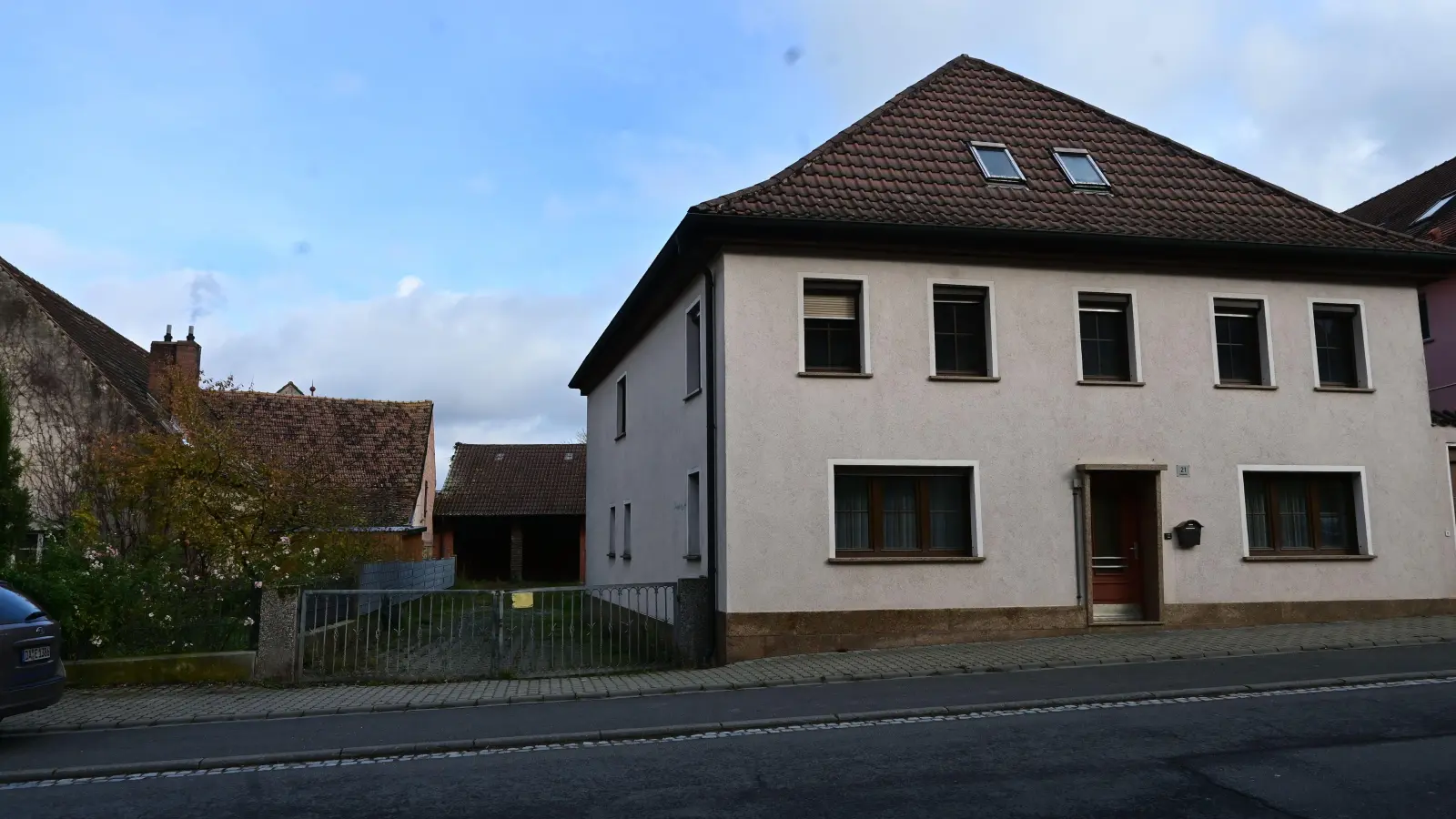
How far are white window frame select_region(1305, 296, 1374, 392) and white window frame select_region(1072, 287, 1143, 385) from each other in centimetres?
287

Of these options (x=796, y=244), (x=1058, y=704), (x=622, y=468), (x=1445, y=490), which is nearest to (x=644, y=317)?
(x=622, y=468)

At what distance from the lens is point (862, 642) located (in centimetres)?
1399

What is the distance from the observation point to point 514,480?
4425cm

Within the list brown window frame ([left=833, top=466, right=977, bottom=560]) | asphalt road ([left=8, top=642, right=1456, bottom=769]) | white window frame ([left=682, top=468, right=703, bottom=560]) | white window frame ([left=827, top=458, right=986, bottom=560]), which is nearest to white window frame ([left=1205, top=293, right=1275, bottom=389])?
white window frame ([left=827, top=458, right=986, bottom=560])

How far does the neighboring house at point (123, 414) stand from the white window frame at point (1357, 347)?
49.7ft

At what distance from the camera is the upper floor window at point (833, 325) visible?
48.2ft

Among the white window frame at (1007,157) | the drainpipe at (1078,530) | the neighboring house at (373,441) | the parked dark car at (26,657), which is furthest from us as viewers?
the neighboring house at (373,441)

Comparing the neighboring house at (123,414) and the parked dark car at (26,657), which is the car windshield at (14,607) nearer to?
the parked dark car at (26,657)

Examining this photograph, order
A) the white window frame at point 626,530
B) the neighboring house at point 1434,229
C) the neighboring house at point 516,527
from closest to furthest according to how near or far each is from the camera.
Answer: the white window frame at point 626,530 < the neighboring house at point 1434,229 < the neighboring house at point 516,527

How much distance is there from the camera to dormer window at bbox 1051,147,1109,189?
54.7 ft

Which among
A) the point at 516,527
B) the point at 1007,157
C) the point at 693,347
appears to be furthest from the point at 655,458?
the point at 516,527

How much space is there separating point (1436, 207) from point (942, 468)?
18778 millimetres

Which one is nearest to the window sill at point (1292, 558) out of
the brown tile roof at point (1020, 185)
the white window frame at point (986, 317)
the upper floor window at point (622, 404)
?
the brown tile roof at point (1020, 185)

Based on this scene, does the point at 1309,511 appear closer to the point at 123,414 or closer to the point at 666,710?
the point at 666,710
